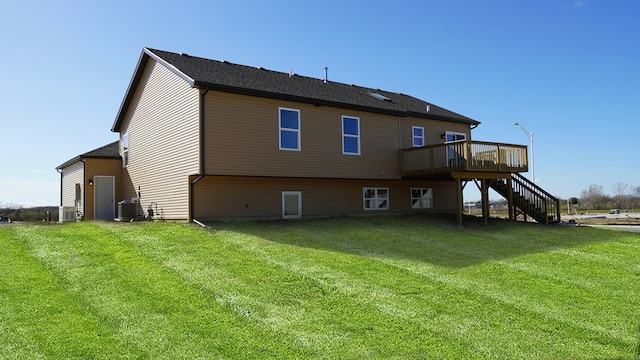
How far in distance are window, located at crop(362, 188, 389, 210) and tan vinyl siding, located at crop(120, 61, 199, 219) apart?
748cm

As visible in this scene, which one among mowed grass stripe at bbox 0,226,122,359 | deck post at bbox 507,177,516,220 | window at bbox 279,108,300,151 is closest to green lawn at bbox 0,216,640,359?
mowed grass stripe at bbox 0,226,122,359

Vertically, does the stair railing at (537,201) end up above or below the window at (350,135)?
below

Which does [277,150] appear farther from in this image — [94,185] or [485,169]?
[94,185]

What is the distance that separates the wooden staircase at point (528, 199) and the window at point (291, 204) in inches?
363

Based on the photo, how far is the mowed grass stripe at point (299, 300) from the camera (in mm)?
5762

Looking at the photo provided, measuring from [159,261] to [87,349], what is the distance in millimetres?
4125

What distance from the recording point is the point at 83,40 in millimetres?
13625

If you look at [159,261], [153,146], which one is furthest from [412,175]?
[159,261]

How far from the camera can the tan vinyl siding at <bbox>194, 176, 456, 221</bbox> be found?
48.9ft

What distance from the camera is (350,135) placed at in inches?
686

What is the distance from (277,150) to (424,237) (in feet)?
18.6

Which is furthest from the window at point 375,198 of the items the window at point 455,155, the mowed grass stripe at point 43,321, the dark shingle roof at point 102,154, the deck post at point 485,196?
the mowed grass stripe at point 43,321

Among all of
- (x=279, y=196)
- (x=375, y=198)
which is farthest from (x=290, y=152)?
(x=375, y=198)

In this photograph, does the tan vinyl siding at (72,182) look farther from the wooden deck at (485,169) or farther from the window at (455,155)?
the window at (455,155)
